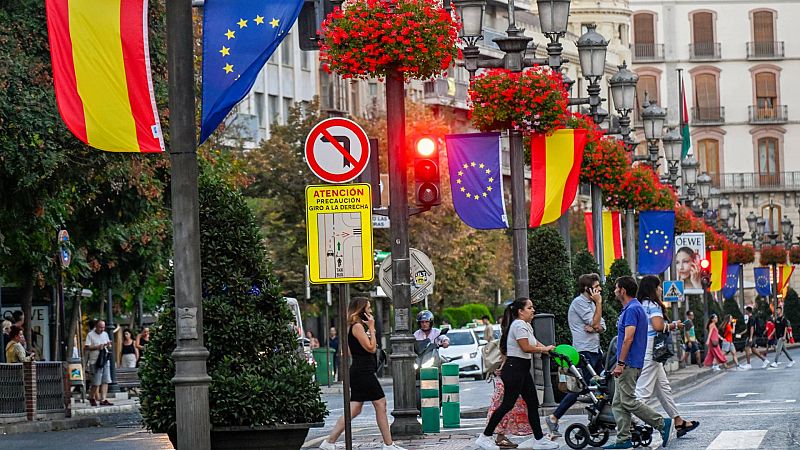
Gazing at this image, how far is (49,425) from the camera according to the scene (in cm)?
3070

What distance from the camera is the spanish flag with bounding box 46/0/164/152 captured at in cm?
1404

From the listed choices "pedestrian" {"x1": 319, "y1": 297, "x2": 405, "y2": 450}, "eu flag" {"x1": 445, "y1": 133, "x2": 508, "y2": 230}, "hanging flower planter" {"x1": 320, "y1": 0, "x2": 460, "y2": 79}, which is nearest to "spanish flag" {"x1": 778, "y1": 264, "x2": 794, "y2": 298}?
"eu flag" {"x1": 445, "y1": 133, "x2": 508, "y2": 230}

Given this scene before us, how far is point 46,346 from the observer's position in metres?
42.8

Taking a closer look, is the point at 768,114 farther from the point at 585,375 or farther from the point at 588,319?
the point at 585,375

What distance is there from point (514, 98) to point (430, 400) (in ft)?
17.2

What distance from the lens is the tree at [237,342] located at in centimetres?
1462

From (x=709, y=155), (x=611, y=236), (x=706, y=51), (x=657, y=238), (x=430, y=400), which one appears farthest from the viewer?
(x=706, y=51)

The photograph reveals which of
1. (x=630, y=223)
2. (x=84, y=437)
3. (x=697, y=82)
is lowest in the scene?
(x=84, y=437)

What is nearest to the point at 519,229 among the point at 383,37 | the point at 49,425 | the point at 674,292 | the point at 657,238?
the point at 383,37

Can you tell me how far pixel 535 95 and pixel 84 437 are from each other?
7845mm

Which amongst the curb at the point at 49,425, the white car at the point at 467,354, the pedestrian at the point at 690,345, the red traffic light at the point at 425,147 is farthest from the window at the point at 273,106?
the red traffic light at the point at 425,147

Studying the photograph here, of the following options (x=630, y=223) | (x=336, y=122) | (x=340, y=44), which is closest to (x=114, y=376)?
(x=630, y=223)

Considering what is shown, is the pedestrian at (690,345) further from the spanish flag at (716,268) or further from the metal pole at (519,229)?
the metal pole at (519,229)

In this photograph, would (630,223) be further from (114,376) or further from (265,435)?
(265,435)
